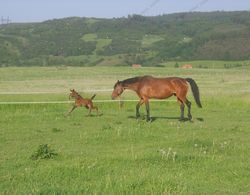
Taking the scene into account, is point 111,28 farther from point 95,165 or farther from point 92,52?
point 95,165

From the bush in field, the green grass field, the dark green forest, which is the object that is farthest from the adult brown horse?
the dark green forest

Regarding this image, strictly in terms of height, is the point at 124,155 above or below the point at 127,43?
below

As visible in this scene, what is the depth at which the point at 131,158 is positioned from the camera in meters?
11.9

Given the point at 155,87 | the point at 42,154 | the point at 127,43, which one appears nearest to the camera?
the point at 42,154

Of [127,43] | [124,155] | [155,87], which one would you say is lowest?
[124,155]

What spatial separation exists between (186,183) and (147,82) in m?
13.3

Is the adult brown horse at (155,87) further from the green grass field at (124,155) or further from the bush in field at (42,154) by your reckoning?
the bush in field at (42,154)

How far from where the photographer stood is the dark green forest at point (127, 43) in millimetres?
121438

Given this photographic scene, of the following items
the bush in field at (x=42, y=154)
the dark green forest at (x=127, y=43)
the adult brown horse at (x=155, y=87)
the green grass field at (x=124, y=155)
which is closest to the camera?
the green grass field at (x=124, y=155)

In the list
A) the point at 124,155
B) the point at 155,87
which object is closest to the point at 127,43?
the point at 155,87

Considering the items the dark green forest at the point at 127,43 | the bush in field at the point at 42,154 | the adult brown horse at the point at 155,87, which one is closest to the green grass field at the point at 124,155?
the bush in field at the point at 42,154

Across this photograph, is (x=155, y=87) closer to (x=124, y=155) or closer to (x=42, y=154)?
(x=124, y=155)

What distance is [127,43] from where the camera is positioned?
147 m

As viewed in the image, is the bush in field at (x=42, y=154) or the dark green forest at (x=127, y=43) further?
the dark green forest at (x=127, y=43)
